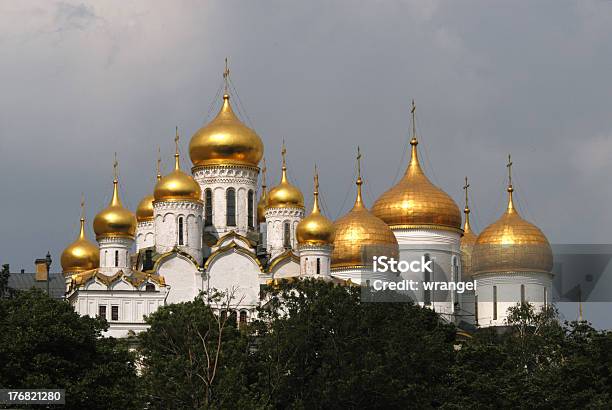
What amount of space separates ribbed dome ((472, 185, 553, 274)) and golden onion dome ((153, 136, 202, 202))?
13810 mm

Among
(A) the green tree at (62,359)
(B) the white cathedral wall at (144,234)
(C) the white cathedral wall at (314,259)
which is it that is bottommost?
(A) the green tree at (62,359)

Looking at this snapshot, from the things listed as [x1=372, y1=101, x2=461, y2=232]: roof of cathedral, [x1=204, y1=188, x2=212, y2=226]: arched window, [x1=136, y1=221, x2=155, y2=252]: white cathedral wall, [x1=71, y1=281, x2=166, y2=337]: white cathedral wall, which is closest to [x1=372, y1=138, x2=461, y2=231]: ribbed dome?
[x1=372, y1=101, x2=461, y2=232]: roof of cathedral

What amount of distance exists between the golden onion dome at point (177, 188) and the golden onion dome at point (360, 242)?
7.27 m

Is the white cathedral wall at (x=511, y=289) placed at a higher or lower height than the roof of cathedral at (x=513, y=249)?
lower

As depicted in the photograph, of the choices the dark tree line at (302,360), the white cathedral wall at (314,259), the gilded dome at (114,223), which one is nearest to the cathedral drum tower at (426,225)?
the white cathedral wall at (314,259)

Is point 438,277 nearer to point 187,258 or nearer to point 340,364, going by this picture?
point 187,258

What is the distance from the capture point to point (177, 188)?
75.3 metres

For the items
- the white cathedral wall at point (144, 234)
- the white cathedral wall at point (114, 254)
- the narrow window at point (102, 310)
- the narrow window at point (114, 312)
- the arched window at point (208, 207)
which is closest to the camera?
the narrow window at point (102, 310)

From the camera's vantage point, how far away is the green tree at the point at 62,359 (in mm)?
48781

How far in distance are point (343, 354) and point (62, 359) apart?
1059 cm

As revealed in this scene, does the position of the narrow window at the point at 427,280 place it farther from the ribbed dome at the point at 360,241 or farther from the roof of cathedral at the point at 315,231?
the roof of cathedral at the point at 315,231

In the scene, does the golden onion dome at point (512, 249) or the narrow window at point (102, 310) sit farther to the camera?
the golden onion dome at point (512, 249)

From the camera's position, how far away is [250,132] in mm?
79625

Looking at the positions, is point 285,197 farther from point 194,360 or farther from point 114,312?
point 194,360
